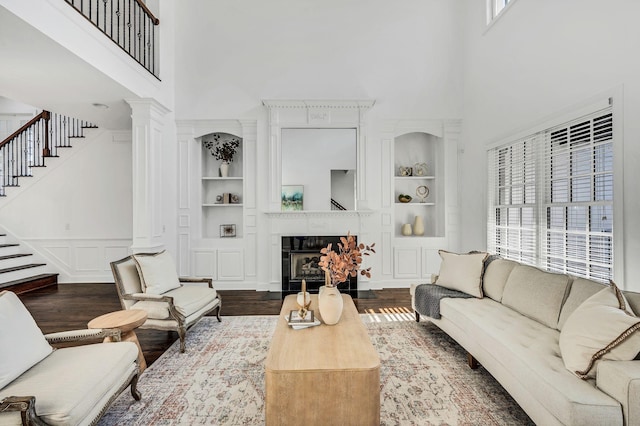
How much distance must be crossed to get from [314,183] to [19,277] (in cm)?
517

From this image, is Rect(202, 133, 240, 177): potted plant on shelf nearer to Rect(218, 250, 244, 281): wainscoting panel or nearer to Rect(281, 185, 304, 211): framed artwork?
Rect(281, 185, 304, 211): framed artwork

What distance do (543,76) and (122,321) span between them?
467 cm

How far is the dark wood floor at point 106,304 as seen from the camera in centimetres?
354

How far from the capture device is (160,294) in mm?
3336

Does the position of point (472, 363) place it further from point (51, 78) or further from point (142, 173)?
point (51, 78)

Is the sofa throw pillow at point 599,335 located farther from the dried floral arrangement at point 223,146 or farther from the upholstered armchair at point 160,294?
the dried floral arrangement at point 223,146

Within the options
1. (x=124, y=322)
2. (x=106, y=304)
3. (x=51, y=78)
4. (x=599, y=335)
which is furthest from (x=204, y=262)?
(x=599, y=335)

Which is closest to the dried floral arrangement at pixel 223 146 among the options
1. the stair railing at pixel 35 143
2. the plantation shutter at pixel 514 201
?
the stair railing at pixel 35 143

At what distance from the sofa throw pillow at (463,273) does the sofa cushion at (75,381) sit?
2.98 m

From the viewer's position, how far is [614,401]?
1.51 m

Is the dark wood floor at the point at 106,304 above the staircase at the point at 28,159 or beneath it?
beneath

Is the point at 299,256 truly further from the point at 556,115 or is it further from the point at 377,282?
the point at 556,115

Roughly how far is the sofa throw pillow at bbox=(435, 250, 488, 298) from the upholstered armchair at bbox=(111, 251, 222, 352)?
2.62m

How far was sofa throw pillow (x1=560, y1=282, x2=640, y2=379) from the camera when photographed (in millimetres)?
1634
